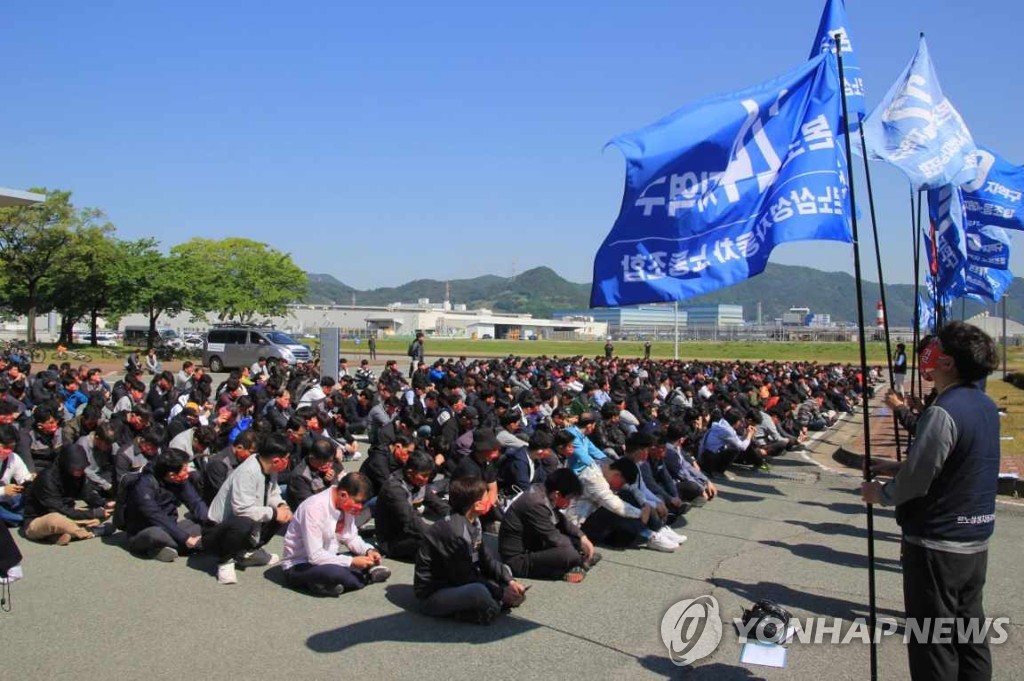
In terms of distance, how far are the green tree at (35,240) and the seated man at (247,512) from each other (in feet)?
140

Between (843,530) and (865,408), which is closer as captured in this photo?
(865,408)

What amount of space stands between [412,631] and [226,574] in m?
1.80

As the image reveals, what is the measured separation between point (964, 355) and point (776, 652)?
2.24 m

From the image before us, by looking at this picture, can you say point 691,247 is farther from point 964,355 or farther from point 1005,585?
point 1005,585

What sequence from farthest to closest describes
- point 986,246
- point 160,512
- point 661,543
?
point 986,246, point 661,543, point 160,512

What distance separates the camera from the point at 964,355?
3.59 metres

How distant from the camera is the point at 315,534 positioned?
5.99 metres

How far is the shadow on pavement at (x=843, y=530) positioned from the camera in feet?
26.0

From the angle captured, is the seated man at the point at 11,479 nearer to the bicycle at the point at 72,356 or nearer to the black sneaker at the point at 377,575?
the black sneaker at the point at 377,575

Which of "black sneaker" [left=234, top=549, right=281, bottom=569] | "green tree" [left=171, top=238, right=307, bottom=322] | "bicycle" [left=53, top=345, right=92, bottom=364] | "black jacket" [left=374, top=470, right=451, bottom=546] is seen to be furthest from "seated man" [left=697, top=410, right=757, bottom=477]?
"green tree" [left=171, top=238, right=307, bottom=322]

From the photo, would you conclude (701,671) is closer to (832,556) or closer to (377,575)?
(377,575)

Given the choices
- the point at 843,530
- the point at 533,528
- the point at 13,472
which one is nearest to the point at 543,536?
the point at 533,528

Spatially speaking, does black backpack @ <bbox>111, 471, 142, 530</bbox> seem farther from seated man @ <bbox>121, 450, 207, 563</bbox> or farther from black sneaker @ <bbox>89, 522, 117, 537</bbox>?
black sneaker @ <bbox>89, 522, 117, 537</bbox>

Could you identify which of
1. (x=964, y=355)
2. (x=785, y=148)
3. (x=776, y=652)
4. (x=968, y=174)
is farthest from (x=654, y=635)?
(x=968, y=174)
